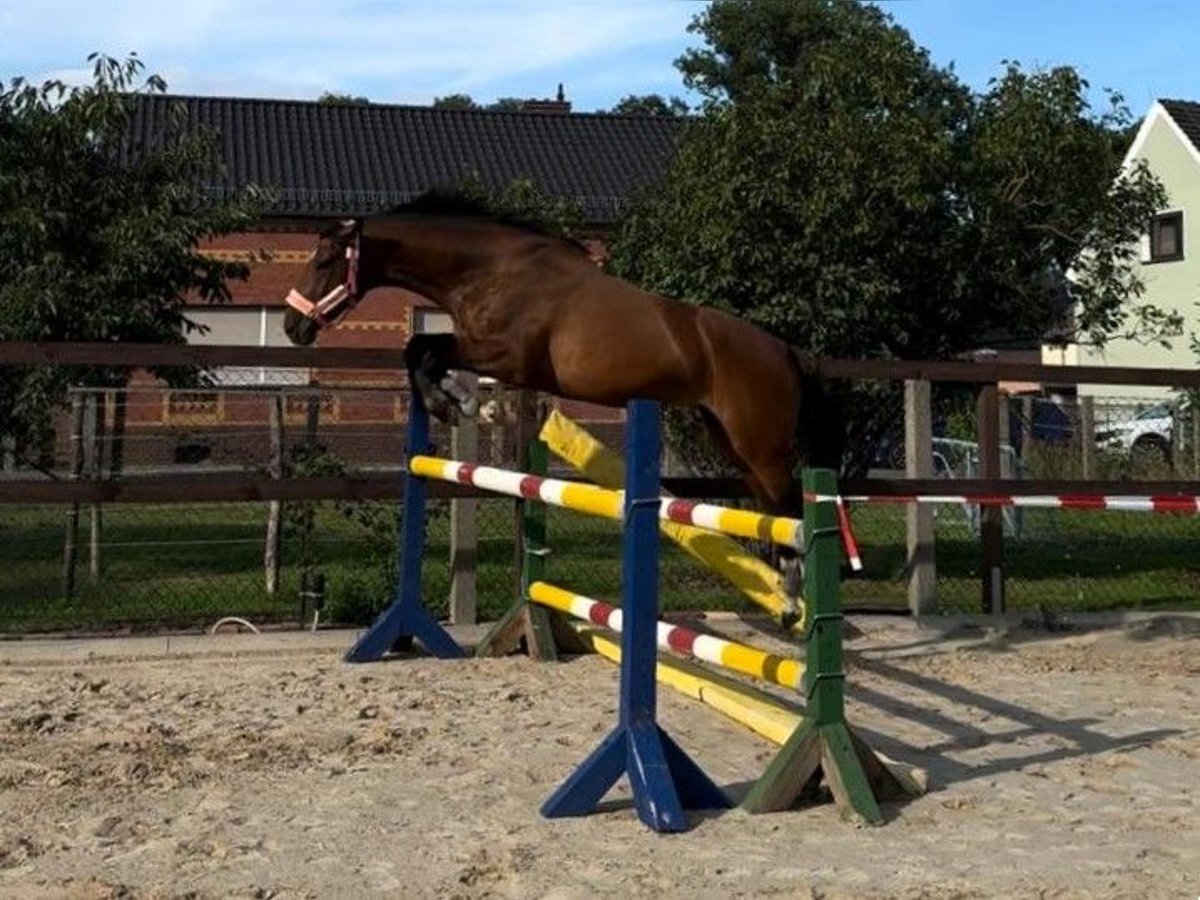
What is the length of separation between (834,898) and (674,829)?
674 mm

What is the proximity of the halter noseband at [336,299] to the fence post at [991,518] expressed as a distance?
401 cm

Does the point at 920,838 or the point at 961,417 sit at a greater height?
the point at 961,417

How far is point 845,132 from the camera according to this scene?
384 inches

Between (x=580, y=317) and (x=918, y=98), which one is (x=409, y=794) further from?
(x=918, y=98)

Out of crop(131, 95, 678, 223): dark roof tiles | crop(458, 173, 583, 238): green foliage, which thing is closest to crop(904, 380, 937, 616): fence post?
crop(458, 173, 583, 238): green foliage

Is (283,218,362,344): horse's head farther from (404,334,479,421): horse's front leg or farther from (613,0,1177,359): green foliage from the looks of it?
(613,0,1177,359): green foliage

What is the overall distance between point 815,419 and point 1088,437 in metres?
7.03

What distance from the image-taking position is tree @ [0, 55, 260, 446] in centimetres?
967

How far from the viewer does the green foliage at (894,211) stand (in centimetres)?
964

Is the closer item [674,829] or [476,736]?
[674,829]

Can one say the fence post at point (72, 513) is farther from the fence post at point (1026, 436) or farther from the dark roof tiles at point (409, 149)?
the dark roof tiles at point (409, 149)

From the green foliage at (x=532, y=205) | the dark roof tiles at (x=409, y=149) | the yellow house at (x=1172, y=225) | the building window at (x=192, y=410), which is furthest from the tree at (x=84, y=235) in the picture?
the yellow house at (x=1172, y=225)

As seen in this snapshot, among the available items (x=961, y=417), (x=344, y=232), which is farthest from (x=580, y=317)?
(x=961, y=417)

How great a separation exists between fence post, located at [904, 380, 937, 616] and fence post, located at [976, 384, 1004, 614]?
366mm
